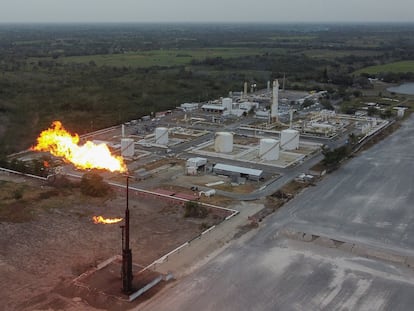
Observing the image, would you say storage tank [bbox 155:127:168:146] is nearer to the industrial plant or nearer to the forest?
the industrial plant

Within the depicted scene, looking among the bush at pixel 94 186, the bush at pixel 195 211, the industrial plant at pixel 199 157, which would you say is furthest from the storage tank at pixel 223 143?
the bush at pixel 195 211

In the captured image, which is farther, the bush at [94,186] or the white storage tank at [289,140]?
the white storage tank at [289,140]

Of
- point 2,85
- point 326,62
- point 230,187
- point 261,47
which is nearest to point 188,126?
point 230,187

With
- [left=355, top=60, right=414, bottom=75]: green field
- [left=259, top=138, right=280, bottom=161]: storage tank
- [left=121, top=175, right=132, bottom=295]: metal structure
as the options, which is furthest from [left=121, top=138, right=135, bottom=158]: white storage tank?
[left=355, top=60, right=414, bottom=75]: green field

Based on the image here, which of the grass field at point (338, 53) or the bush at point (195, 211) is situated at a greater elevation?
the grass field at point (338, 53)

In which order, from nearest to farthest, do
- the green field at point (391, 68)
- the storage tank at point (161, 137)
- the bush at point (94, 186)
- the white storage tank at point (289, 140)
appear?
the bush at point (94, 186)
the white storage tank at point (289, 140)
the storage tank at point (161, 137)
the green field at point (391, 68)

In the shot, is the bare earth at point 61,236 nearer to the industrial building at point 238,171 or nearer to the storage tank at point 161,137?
the industrial building at point 238,171

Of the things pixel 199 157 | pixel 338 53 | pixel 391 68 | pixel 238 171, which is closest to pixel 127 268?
pixel 238 171
